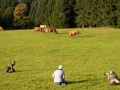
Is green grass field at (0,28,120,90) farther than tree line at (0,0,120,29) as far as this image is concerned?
No

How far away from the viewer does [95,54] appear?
2845 cm

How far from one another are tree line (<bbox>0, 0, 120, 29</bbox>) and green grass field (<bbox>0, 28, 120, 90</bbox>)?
854 inches

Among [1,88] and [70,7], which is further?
[70,7]

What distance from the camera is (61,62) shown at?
2427cm

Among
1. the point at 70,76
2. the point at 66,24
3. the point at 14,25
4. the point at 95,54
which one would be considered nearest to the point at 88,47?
the point at 95,54

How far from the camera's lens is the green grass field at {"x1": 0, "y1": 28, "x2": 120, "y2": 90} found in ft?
50.2

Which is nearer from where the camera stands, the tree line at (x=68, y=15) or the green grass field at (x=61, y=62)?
the green grass field at (x=61, y=62)

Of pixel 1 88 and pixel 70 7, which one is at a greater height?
pixel 70 7

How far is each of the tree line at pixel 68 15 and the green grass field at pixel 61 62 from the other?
71.2 ft

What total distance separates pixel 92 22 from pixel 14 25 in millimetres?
35154

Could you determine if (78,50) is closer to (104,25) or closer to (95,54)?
(95,54)

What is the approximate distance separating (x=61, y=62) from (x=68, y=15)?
5263 cm

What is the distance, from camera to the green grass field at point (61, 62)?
15.3 meters

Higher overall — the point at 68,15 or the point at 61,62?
the point at 68,15
